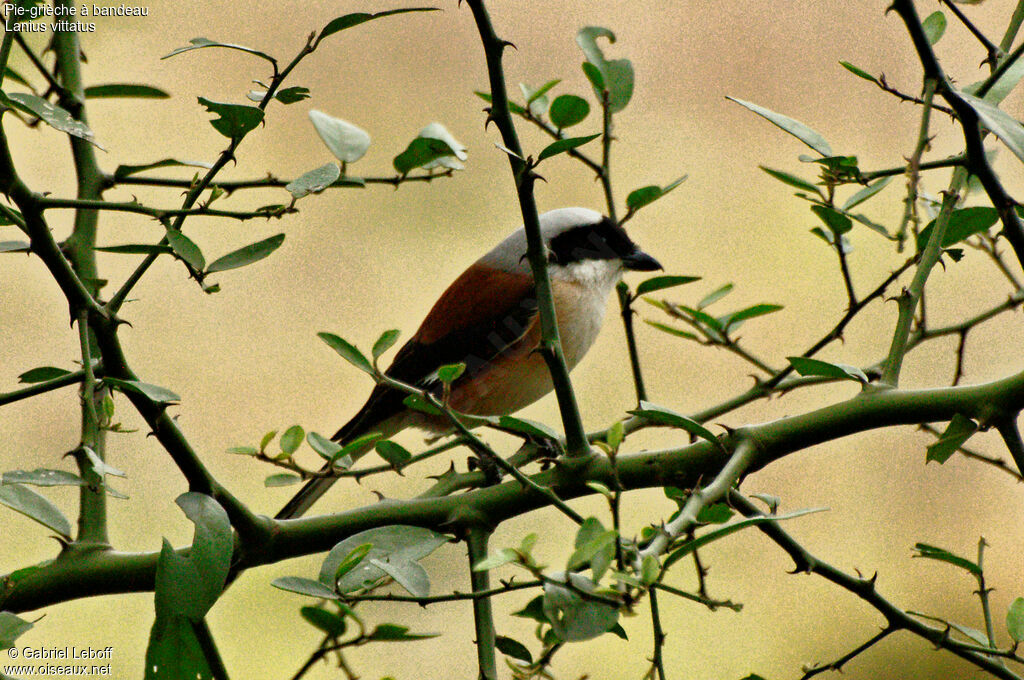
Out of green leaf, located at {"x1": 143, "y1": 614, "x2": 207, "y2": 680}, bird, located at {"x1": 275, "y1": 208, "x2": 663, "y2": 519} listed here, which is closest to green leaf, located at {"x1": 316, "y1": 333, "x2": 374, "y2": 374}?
green leaf, located at {"x1": 143, "y1": 614, "x2": 207, "y2": 680}

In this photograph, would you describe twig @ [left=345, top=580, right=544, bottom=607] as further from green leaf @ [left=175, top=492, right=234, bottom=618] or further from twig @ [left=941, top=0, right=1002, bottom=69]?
twig @ [left=941, top=0, right=1002, bottom=69]

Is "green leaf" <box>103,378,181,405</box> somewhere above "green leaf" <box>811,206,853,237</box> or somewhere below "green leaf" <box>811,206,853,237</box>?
below

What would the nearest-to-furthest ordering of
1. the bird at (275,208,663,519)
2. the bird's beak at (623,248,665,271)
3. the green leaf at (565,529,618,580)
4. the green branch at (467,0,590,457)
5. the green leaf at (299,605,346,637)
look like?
the green leaf at (565,529,618,580), the green branch at (467,0,590,457), the green leaf at (299,605,346,637), the bird at (275,208,663,519), the bird's beak at (623,248,665,271)

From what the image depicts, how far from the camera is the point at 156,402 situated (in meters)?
0.66

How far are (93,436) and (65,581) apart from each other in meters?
0.16

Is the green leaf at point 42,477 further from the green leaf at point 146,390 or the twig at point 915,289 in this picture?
the twig at point 915,289

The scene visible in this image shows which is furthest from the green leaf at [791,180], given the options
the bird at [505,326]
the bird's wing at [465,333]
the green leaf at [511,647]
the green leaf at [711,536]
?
the bird's wing at [465,333]

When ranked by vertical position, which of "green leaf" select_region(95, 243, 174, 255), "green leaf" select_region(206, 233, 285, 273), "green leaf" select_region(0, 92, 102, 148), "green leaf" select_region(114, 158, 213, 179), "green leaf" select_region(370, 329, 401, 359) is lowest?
"green leaf" select_region(370, 329, 401, 359)

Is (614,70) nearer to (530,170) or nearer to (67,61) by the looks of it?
(530,170)

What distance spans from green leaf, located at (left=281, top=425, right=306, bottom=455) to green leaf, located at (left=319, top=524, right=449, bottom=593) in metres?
0.13

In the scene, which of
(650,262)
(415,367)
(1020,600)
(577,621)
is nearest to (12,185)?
(577,621)

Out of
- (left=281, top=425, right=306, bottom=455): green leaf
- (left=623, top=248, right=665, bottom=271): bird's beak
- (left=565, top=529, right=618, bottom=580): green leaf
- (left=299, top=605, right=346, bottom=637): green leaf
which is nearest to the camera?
(left=565, top=529, right=618, bottom=580): green leaf

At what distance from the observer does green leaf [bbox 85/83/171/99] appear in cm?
102

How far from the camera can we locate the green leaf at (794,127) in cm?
70
